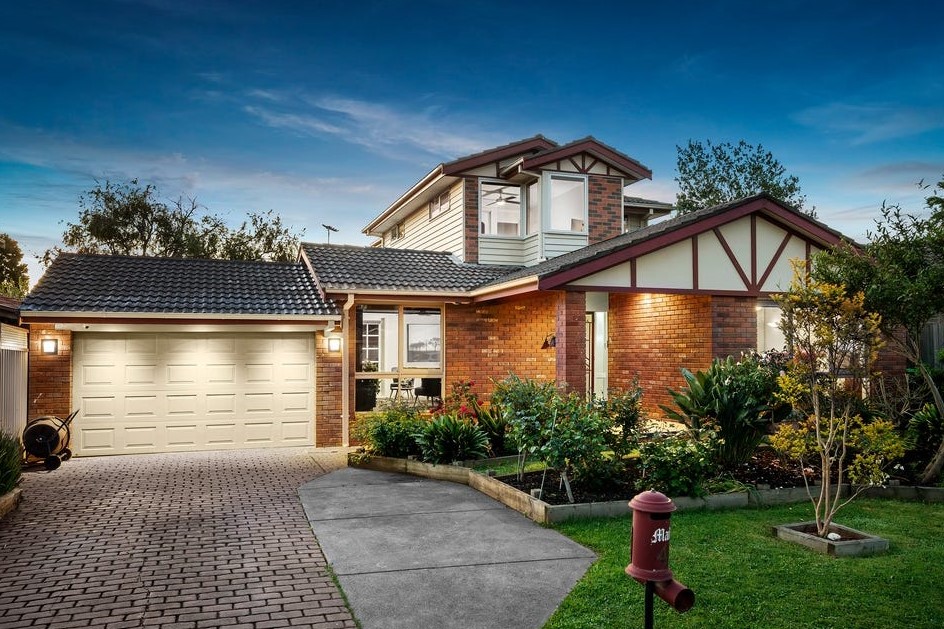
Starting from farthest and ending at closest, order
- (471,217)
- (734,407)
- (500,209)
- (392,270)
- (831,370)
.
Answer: (500,209) → (471,217) → (392,270) → (734,407) → (831,370)

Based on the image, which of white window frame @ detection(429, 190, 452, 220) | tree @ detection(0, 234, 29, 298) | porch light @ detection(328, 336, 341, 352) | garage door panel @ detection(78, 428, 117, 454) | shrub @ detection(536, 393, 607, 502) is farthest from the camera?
tree @ detection(0, 234, 29, 298)

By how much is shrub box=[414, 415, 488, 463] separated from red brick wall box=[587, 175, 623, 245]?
6.61 meters

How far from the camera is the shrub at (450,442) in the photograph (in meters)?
10.4

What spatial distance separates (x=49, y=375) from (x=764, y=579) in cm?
1183

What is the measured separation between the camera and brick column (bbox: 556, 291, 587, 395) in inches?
440

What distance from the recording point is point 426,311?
14250 millimetres

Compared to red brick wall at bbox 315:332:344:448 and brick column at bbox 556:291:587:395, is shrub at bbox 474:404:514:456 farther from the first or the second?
red brick wall at bbox 315:332:344:448

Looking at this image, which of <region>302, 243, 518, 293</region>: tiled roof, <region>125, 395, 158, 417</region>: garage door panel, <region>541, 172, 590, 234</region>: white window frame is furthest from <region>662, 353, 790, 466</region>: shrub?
<region>125, 395, 158, 417</region>: garage door panel

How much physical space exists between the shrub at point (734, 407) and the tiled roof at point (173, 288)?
6725 mm

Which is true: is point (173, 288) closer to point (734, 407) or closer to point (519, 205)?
point (519, 205)

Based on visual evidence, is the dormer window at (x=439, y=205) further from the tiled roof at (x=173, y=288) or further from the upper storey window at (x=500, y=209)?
Answer: the tiled roof at (x=173, y=288)

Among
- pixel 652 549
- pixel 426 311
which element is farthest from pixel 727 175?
pixel 652 549

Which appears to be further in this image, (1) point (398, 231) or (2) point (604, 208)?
(1) point (398, 231)

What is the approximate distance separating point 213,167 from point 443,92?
345 inches
